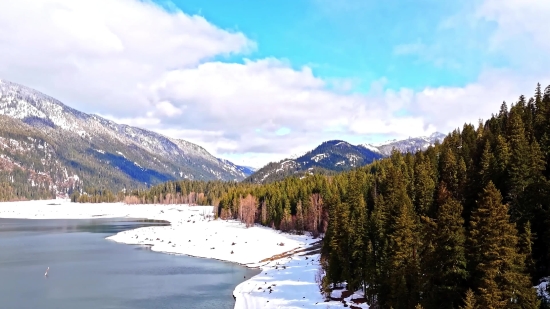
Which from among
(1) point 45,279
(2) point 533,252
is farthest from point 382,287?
(1) point 45,279

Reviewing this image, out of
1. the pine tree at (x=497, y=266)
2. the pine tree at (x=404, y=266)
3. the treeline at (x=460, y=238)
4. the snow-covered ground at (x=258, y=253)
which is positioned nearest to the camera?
the pine tree at (x=497, y=266)

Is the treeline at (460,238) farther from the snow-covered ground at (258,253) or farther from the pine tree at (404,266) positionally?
the snow-covered ground at (258,253)

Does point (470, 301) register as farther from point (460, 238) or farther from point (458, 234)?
point (458, 234)

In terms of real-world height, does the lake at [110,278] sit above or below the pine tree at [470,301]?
below

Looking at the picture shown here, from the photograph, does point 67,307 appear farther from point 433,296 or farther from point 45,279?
point 433,296

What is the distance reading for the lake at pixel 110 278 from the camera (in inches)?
2256

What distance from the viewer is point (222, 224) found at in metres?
158

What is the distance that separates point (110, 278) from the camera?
237 feet

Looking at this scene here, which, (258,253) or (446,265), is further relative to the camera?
(258,253)

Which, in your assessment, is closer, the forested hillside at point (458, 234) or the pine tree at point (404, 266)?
the forested hillside at point (458, 234)

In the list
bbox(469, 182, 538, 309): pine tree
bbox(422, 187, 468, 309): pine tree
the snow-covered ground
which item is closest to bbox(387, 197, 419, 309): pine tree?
bbox(422, 187, 468, 309): pine tree

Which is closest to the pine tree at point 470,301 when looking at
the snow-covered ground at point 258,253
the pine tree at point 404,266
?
the pine tree at point 404,266

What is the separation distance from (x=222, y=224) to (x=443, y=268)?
128 m

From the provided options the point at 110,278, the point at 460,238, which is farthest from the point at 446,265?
the point at 110,278
